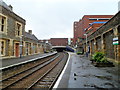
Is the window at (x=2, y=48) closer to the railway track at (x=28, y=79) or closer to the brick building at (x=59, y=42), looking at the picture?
the railway track at (x=28, y=79)

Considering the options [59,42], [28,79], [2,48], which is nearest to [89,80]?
[28,79]

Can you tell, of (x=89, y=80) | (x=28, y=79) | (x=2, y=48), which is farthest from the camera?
(x=2, y=48)

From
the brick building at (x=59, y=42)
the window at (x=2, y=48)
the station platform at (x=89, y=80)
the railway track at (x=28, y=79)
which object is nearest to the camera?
the station platform at (x=89, y=80)

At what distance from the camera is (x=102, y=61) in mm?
13320

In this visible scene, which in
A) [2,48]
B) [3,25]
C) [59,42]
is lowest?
[2,48]

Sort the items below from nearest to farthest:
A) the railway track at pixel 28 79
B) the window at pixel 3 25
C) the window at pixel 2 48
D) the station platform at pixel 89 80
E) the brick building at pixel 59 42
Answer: the station platform at pixel 89 80 → the railway track at pixel 28 79 → the window at pixel 2 48 → the window at pixel 3 25 → the brick building at pixel 59 42

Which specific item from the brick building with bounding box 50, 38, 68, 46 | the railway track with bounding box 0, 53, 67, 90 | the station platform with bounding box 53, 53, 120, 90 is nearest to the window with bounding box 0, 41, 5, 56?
the railway track with bounding box 0, 53, 67, 90

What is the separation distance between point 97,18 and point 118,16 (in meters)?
53.7

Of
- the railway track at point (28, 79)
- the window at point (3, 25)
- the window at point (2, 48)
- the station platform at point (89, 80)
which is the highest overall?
the window at point (3, 25)

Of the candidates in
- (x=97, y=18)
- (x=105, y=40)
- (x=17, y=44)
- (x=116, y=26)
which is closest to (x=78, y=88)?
(x=116, y=26)

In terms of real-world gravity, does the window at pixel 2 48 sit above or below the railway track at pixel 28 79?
above

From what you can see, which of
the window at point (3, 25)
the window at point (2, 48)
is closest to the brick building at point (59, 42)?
the window at point (3, 25)

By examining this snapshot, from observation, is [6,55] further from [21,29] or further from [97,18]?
[97,18]

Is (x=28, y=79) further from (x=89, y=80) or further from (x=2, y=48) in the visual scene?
(x=2, y=48)
